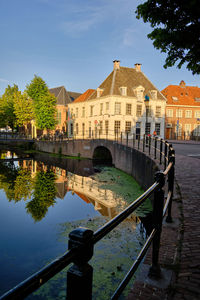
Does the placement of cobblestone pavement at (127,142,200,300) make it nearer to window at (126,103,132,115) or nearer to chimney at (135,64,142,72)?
window at (126,103,132,115)

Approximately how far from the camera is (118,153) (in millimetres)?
19969

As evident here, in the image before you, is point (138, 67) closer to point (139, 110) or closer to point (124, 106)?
point (139, 110)

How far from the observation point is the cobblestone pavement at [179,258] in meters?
2.22

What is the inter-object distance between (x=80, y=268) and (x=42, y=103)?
3652 centimetres

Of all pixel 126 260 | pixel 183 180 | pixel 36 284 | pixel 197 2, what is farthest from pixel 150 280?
pixel 197 2

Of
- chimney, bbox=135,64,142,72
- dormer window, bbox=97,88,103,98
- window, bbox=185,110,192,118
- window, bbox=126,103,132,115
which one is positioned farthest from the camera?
window, bbox=185,110,192,118

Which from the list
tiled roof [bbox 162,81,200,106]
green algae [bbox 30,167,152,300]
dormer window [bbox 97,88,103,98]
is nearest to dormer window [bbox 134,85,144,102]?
dormer window [bbox 97,88,103,98]

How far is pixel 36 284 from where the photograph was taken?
2.92ft

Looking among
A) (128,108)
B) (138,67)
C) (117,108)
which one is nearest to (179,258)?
(117,108)

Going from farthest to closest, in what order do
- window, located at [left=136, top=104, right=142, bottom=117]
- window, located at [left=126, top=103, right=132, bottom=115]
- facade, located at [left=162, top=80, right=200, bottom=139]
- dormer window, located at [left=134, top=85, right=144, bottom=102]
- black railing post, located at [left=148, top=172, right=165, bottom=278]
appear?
1. facade, located at [left=162, top=80, right=200, bottom=139]
2. window, located at [left=136, top=104, right=142, bottom=117]
3. dormer window, located at [left=134, top=85, right=144, bottom=102]
4. window, located at [left=126, top=103, right=132, bottom=115]
5. black railing post, located at [left=148, top=172, right=165, bottom=278]

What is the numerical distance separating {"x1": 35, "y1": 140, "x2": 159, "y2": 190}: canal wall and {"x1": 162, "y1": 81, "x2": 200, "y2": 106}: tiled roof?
1857 centimetres

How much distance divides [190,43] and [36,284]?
7655 millimetres

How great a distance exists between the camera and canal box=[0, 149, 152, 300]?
502 cm

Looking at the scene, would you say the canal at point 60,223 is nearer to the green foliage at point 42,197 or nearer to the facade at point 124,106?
the green foliage at point 42,197
